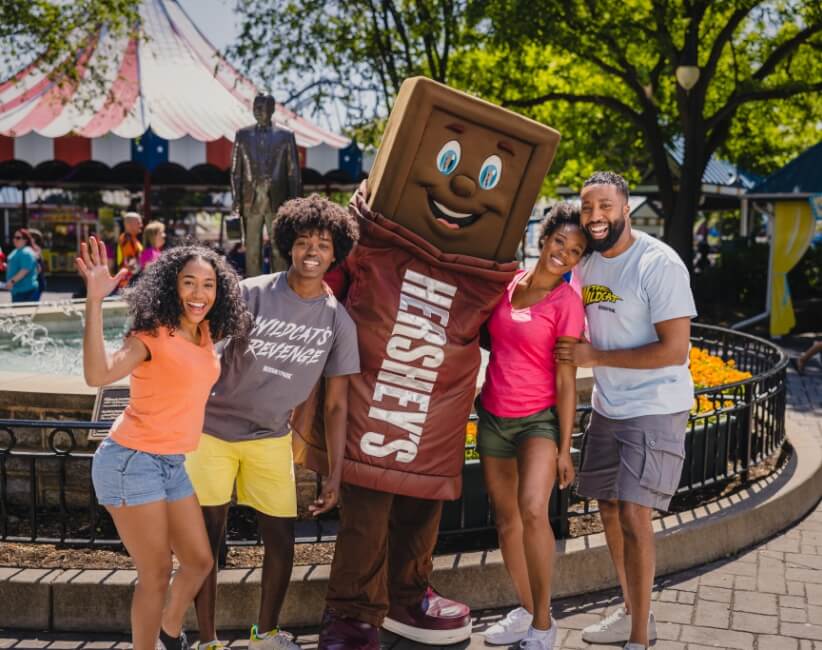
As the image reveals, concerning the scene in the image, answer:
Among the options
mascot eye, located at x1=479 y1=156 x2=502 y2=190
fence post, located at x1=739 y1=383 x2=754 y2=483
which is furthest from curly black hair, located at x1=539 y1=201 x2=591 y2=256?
fence post, located at x1=739 y1=383 x2=754 y2=483

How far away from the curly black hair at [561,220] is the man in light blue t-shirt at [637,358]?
0.05 meters

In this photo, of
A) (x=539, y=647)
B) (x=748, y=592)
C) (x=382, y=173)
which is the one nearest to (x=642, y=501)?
(x=539, y=647)

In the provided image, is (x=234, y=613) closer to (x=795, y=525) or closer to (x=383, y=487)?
(x=383, y=487)

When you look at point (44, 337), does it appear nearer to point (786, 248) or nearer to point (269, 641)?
point (269, 641)

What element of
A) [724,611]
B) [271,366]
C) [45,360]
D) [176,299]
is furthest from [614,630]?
[45,360]

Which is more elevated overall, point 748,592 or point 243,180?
point 243,180

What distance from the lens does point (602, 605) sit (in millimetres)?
4543

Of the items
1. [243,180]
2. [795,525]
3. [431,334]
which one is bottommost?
[795,525]

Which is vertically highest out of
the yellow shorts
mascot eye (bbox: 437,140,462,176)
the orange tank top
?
mascot eye (bbox: 437,140,462,176)

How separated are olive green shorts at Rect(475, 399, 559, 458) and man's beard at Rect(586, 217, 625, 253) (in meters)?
0.71

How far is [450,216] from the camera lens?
394 centimetres

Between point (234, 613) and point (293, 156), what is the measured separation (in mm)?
4751

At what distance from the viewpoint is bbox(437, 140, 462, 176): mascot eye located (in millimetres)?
3855

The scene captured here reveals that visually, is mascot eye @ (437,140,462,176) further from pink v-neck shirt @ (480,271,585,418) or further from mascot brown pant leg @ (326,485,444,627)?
mascot brown pant leg @ (326,485,444,627)
